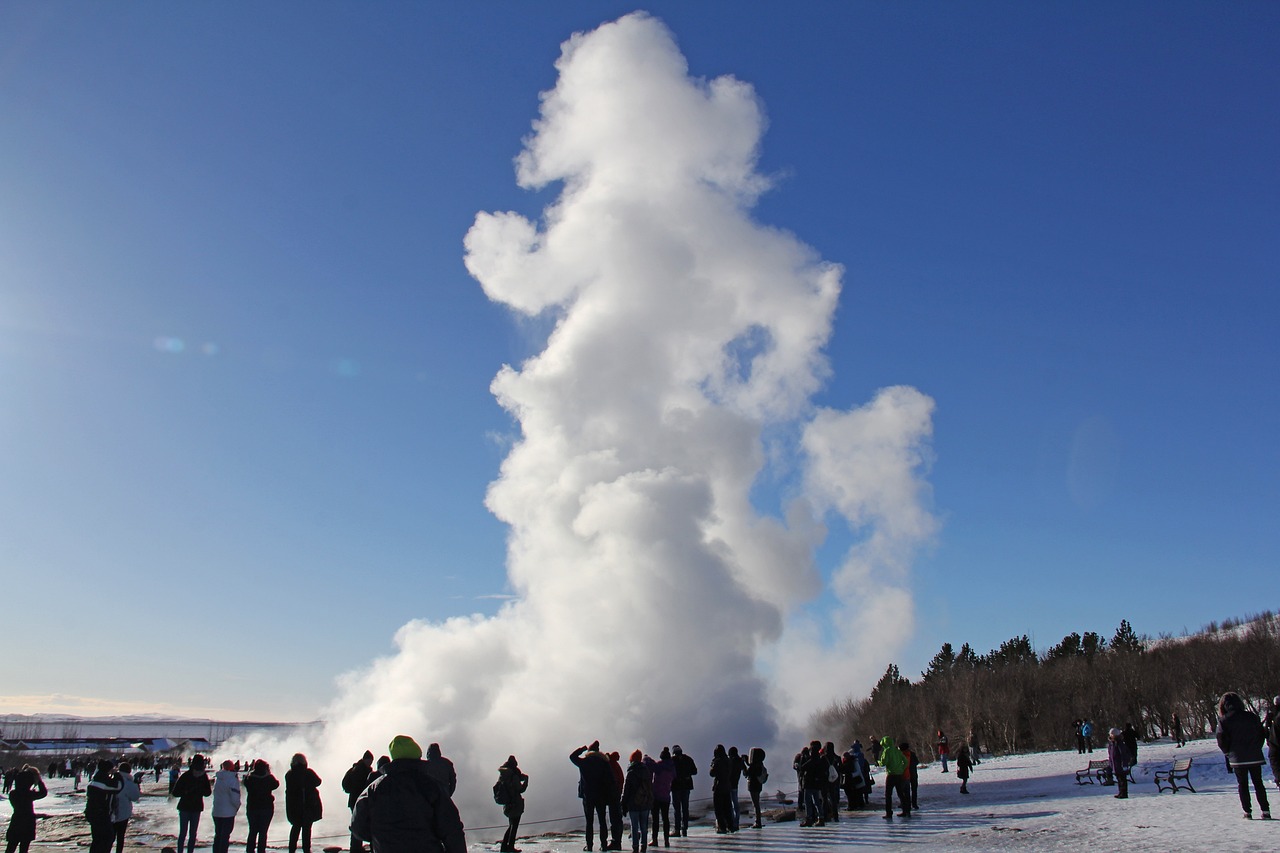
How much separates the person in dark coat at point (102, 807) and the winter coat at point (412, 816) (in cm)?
1110

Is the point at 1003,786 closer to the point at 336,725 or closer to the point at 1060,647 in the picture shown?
the point at 336,725

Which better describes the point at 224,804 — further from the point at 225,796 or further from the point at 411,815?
the point at 411,815

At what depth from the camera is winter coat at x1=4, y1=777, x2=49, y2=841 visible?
1538cm

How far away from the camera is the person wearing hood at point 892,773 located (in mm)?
20781

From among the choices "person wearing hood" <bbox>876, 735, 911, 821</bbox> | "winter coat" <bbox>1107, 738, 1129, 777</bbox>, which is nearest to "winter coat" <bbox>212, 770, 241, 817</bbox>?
"person wearing hood" <bbox>876, 735, 911, 821</bbox>

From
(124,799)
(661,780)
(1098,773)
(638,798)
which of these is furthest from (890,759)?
(124,799)

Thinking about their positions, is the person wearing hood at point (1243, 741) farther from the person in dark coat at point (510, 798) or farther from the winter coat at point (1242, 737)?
the person in dark coat at point (510, 798)

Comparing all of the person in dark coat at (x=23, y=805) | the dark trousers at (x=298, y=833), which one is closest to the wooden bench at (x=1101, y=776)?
the dark trousers at (x=298, y=833)

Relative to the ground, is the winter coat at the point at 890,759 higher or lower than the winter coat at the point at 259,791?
lower

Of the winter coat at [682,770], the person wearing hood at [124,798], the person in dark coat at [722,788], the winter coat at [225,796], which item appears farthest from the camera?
the person in dark coat at [722,788]

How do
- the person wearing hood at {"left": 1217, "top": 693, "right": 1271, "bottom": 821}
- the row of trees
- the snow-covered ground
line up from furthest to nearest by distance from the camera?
the row of trees, the person wearing hood at {"left": 1217, "top": 693, "right": 1271, "bottom": 821}, the snow-covered ground

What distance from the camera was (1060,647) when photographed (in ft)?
416

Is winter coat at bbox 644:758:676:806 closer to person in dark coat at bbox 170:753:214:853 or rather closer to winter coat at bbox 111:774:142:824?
person in dark coat at bbox 170:753:214:853

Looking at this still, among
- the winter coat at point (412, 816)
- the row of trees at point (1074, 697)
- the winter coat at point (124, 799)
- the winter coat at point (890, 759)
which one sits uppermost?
the winter coat at point (412, 816)
